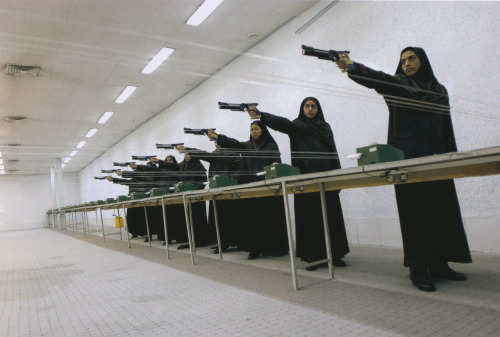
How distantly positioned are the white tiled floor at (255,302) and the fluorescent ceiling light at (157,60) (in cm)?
365

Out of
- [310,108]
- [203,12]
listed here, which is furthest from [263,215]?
[203,12]

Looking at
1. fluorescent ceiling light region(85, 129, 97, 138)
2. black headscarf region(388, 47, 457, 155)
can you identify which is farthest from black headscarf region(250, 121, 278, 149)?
fluorescent ceiling light region(85, 129, 97, 138)

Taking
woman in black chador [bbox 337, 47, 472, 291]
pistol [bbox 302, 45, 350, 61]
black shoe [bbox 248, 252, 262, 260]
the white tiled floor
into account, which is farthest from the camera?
black shoe [bbox 248, 252, 262, 260]

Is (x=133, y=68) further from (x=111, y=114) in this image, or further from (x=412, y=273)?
(x=412, y=273)

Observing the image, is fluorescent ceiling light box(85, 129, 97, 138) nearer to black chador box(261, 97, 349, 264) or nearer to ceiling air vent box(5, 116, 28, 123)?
ceiling air vent box(5, 116, 28, 123)

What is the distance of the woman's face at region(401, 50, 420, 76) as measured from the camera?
6.86ft

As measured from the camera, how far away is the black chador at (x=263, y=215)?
3529 millimetres

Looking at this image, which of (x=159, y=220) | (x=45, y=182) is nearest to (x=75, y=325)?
(x=159, y=220)

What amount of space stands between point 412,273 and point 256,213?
1847mm

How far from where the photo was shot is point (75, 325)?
1.88m

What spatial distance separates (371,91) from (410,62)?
180 cm

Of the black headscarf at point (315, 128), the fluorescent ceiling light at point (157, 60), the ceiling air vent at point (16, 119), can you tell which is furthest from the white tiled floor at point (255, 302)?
the ceiling air vent at point (16, 119)

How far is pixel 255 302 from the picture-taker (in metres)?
2.01

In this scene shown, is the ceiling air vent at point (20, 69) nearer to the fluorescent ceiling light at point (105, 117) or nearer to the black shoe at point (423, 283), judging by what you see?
the fluorescent ceiling light at point (105, 117)
